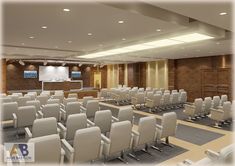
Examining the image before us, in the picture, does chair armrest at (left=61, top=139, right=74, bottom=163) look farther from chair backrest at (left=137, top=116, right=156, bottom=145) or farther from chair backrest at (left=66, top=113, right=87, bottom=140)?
chair backrest at (left=137, top=116, right=156, bottom=145)

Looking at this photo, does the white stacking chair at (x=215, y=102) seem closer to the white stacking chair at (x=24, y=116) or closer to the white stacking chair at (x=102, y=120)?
the white stacking chair at (x=102, y=120)

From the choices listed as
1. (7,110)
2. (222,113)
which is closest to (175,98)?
(222,113)

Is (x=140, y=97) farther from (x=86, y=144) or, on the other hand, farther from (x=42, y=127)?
(x=86, y=144)

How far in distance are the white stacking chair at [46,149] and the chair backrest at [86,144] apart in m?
0.31

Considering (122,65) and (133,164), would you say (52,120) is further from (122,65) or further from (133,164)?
(122,65)

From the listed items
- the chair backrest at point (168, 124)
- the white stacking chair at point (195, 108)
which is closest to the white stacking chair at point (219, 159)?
the chair backrest at point (168, 124)

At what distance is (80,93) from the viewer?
537 inches

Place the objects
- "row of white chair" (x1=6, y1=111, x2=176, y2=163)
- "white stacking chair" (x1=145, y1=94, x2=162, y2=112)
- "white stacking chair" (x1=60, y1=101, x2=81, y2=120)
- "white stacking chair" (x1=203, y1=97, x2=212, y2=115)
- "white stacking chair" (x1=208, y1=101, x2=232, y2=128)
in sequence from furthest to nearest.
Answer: "white stacking chair" (x1=145, y1=94, x2=162, y2=112)
"white stacking chair" (x1=203, y1=97, x2=212, y2=115)
"white stacking chair" (x1=208, y1=101, x2=232, y2=128)
"white stacking chair" (x1=60, y1=101, x2=81, y2=120)
"row of white chair" (x1=6, y1=111, x2=176, y2=163)

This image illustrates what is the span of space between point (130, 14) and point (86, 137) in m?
2.84

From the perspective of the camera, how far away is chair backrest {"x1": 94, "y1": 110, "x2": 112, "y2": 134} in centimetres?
476

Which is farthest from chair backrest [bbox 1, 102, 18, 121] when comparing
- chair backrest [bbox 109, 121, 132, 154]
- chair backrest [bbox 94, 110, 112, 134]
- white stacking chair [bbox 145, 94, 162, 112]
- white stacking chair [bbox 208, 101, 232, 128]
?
white stacking chair [bbox 208, 101, 232, 128]

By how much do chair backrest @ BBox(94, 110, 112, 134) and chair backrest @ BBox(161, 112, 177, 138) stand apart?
1359mm

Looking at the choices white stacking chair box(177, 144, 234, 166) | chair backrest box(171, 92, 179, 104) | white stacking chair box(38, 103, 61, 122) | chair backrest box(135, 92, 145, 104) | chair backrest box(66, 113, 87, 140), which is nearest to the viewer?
white stacking chair box(177, 144, 234, 166)

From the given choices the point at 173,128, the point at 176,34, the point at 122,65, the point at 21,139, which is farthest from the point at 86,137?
the point at 122,65
